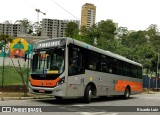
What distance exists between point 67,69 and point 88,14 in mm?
67871

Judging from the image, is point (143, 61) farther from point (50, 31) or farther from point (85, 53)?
point (50, 31)

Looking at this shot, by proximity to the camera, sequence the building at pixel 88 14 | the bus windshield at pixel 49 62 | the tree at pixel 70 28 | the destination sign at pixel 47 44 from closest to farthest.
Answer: the bus windshield at pixel 49 62 → the destination sign at pixel 47 44 → the building at pixel 88 14 → the tree at pixel 70 28

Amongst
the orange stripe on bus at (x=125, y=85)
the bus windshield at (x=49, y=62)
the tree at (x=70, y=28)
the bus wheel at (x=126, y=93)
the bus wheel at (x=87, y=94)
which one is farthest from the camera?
the tree at (x=70, y=28)

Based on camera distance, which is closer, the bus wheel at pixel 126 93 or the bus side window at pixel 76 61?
the bus side window at pixel 76 61

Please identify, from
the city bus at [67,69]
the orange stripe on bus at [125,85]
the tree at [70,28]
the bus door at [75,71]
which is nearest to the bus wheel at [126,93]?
the orange stripe on bus at [125,85]

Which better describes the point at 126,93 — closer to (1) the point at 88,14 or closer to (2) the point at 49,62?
(2) the point at 49,62

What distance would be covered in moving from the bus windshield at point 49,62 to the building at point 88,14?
5717cm

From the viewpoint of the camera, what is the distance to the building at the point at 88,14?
236 feet

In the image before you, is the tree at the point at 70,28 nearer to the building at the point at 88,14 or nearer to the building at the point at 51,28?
the building at the point at 51,28

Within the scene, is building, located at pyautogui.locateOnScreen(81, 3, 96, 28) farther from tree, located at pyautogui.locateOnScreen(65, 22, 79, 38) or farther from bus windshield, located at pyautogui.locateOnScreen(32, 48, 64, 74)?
bus windshield, located at pyautogui.locateOnScreen(32, 48, 64, 74)

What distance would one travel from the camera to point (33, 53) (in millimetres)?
15531

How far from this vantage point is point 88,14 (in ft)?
265

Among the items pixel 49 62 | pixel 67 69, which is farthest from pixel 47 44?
pixel 67 69

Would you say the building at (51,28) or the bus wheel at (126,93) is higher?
the building at (51,28)
